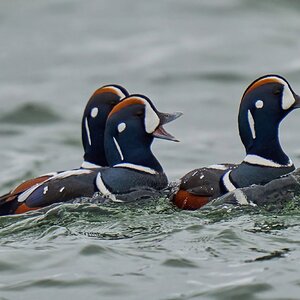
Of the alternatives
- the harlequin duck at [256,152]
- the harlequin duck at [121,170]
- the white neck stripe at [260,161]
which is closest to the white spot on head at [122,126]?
the harlequin duck at [121,170]

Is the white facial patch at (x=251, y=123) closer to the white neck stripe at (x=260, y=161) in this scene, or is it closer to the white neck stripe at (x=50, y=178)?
the white neck stripe at (x=260, y=161)

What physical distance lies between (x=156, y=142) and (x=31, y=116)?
2.28m

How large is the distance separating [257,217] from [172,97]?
27.5 ft

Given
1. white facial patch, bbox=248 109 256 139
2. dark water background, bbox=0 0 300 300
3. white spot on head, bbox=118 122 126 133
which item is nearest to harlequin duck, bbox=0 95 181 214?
white spot on head, bbox=118 122 126 133

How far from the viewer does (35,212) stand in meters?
11.4

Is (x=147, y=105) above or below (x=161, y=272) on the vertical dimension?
above

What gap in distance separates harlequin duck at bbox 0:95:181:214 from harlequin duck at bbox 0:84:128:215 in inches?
17.6

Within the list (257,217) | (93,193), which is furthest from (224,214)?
(93,193)

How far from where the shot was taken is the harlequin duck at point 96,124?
40.1ft

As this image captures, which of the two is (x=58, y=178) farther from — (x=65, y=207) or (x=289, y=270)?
(x=289, y=270)

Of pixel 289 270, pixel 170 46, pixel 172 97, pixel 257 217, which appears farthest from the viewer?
pixel 170 46

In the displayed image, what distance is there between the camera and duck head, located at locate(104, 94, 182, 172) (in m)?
11.7

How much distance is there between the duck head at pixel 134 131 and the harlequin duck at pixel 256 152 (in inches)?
19.3

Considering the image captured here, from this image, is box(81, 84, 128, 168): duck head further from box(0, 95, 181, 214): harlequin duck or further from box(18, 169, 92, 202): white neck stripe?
box(18, 169, 92, 202): white neck stripe
